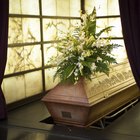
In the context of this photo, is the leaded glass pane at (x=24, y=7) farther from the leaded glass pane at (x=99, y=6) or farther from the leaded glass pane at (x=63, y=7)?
the leaded glass pane at (x=99, y=6)

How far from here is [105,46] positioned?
10.0 feet

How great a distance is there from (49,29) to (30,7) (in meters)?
0.49

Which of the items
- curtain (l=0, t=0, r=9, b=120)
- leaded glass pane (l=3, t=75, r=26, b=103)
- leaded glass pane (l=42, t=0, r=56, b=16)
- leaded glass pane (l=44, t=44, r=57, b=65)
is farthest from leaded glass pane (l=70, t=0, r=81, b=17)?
curtain (l=0, t=0, r=9, b=120)

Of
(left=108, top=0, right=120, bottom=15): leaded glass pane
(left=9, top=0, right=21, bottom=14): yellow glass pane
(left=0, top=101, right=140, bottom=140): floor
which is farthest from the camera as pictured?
(left=108, top=0, right=120, bottom=15): leaded glass pane

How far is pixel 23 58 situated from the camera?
12.5 feet

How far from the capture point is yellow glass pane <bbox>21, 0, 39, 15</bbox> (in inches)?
148

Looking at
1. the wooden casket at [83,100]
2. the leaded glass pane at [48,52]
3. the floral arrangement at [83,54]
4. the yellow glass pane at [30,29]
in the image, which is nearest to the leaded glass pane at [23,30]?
the yellow glass pane at [30,29]

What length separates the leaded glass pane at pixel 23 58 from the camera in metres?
3.62

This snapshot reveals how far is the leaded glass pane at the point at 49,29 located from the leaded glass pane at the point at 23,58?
0.24 m

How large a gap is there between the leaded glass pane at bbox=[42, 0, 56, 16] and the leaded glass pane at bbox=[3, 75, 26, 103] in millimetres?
1009

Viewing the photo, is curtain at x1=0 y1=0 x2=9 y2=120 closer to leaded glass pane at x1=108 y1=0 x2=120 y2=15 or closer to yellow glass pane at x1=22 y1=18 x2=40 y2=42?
yellow glass pane at x1=22 y1=18 x2=40 y2=42

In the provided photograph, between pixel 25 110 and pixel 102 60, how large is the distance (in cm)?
123

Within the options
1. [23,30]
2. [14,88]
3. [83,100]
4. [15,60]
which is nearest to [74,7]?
[23,30]

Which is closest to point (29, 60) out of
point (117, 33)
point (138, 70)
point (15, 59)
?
point (15, 59)
